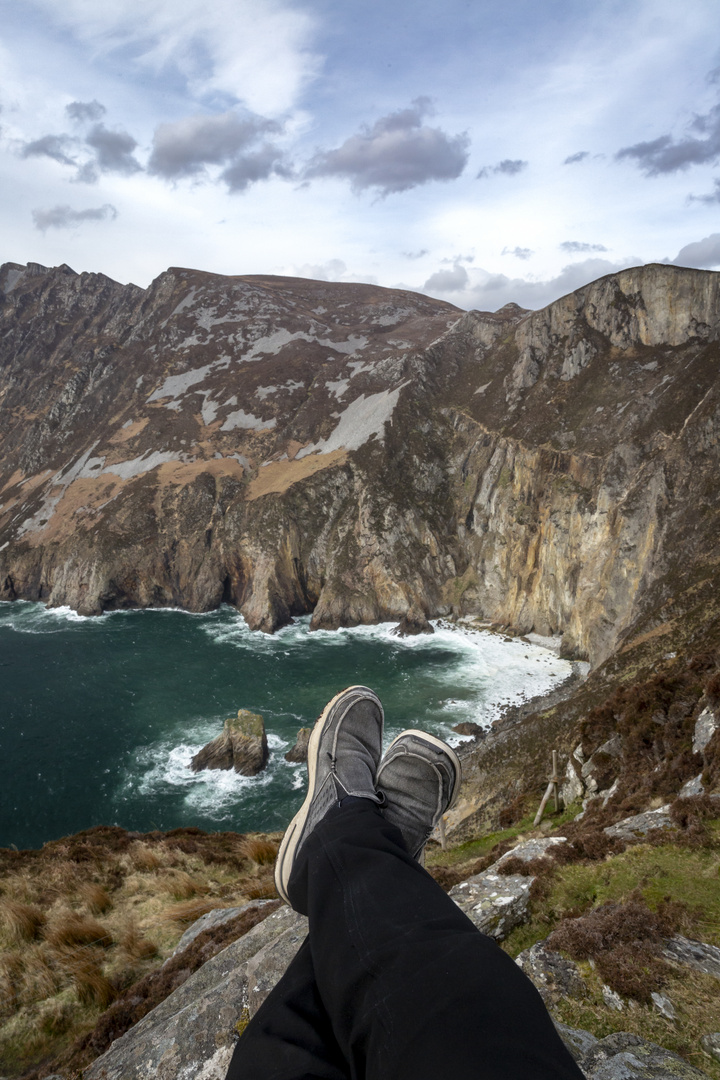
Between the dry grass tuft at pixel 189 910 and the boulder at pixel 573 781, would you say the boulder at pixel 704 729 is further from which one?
the dry grass tuft at pixel 189 910

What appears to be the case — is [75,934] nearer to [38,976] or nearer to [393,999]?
[38,976]

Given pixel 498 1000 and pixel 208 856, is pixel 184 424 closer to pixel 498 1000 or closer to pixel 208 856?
pixel 208 856

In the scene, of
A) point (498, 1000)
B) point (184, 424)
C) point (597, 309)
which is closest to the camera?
point (498, 1000)

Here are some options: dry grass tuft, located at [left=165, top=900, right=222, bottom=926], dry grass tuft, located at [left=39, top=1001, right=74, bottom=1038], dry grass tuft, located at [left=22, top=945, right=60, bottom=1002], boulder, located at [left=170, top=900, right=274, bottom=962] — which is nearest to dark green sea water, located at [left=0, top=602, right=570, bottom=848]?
dry grass tuft, located at [left=165, top=900, right=222, bottom=926]

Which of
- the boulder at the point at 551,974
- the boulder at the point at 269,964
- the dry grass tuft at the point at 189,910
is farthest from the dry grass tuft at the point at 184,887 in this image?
the boulder at the point at 551,974

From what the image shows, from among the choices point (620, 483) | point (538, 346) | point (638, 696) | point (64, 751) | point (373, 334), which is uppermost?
point (373, 334)

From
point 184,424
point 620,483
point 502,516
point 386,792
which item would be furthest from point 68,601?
point 386,792
